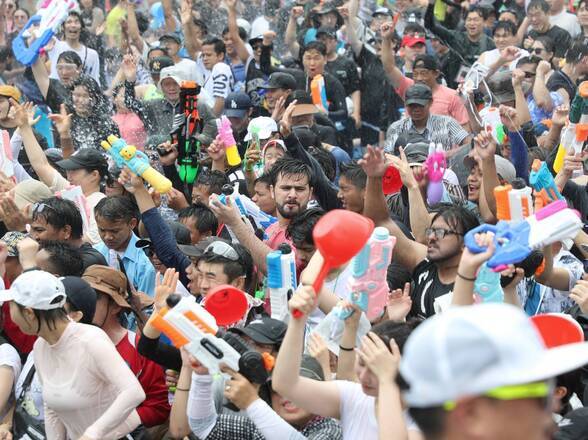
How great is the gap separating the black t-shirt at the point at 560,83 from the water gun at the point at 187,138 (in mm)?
3392

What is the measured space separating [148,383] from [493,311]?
117 inches

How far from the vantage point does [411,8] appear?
45.0 ft

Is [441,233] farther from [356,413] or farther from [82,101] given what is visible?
[82,101]

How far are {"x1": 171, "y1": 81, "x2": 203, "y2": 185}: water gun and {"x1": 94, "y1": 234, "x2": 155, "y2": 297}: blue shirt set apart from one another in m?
1.72

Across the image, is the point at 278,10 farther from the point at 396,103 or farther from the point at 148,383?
the point at 148,383

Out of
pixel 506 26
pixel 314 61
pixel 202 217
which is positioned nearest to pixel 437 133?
pixel 202 217

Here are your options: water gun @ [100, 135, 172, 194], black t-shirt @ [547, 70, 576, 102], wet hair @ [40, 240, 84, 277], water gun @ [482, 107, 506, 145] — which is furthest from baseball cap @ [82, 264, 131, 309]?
black t-shirt @ [547, 70, 576, 102]

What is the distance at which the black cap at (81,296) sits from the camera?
15.7 feet

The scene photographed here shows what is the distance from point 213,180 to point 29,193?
121 centimetres

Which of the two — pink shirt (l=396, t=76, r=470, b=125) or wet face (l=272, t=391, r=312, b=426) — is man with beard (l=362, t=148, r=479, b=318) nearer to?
wet face (l=272, t=391, r=312, b=426)

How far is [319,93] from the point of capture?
1000 centimetres

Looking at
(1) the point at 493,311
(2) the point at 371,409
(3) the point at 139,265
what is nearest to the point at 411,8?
(3) the point at 139,265

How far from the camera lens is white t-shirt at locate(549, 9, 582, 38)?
11.8 m

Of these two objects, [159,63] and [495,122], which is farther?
[159,63]
